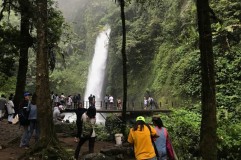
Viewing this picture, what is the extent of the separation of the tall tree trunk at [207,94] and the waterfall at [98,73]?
119 feet

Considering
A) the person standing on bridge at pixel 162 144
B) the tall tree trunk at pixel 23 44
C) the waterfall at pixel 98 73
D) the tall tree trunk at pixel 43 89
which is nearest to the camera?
the person standing on bridge at pixel 162 144

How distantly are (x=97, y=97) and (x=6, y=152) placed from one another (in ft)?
114

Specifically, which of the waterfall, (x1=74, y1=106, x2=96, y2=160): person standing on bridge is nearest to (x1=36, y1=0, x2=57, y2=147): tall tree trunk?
(x1=74, y1=106, x2=96, y2=160): person standing on bridge

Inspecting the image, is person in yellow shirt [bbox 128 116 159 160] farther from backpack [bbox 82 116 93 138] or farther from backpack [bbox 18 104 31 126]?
backpack [bbox 18 104 31 126]

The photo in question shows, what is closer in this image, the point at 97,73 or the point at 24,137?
the point at 24,137

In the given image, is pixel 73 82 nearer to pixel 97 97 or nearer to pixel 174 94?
pixel 97 97

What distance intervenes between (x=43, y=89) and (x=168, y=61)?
2357cm

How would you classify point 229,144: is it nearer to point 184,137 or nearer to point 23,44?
point 184,137

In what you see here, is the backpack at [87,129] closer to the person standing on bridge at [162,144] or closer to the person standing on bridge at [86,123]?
the person standing on bridge at [86,123]

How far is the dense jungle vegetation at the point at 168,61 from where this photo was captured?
11.0 meters

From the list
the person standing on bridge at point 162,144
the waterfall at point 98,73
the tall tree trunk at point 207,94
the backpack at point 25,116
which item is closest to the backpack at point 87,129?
the backpack at point 25,116

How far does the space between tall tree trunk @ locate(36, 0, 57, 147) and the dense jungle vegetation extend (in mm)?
3567

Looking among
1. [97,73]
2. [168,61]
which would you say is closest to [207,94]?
[168,61]

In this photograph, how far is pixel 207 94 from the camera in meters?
8.09
